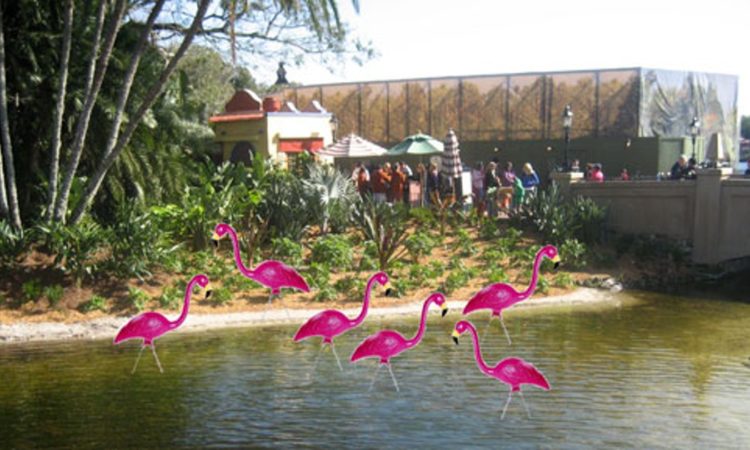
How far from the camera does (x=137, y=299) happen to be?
16.9 metres

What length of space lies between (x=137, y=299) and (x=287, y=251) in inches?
161

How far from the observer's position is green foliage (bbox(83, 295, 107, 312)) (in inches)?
653

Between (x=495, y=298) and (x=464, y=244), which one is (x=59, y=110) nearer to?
(x=464, y=244)

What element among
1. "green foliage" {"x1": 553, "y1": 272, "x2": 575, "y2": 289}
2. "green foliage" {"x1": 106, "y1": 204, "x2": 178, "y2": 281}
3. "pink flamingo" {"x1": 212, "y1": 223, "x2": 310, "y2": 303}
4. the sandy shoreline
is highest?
"pink flamingo" {"x1": 212, "y1": 223, "x2": 310, "y2": 303}

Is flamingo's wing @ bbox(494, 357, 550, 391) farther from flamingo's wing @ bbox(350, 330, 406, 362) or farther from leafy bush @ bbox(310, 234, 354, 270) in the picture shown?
leafy bush @ bbox(310, 234, 354, 270)

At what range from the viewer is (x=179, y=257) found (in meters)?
19.0

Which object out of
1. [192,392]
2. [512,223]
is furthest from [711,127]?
[192,392]

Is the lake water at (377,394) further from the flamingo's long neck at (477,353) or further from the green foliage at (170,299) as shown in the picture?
the flamingo's long neck at (477,353)

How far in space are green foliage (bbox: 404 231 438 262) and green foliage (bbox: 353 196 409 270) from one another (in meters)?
0.19

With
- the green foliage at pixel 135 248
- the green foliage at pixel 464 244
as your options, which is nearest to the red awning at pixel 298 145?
the green foliage at pixel 464 244

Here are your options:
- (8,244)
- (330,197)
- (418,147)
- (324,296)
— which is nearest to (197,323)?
(324,296)

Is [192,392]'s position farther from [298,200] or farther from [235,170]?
[235,170]

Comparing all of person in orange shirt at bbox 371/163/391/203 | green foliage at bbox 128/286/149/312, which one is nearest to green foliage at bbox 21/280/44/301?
green foliage at bbox 128/286/149/312

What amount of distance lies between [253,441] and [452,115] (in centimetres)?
2952
